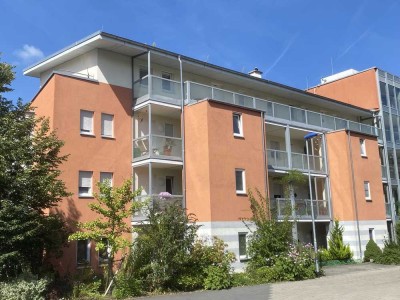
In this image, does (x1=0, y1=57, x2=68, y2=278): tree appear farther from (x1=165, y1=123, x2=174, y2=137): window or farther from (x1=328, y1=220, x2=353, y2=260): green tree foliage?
(x1=328, y1=220, x2=353, y2=260): green tree foliage

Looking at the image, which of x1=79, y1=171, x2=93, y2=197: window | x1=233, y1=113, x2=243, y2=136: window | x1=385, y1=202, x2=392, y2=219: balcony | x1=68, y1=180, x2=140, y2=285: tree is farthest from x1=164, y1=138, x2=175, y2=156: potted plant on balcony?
x1=385, y1=202, x2=392, y2=219: balcony

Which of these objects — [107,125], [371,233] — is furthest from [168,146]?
[371,233]

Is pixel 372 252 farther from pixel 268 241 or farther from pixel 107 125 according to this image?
pixel 107 125

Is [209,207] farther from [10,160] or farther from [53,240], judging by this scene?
[10,160]

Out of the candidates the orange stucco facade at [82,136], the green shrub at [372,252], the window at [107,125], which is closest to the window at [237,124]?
the orange stucco facade at [82,136]

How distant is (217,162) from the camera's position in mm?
22266

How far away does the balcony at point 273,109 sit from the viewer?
977 inches

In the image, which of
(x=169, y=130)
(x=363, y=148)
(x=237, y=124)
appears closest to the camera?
(x=237, y=124)

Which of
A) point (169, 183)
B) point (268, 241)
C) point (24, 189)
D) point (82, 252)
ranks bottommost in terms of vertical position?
point (82, 252)

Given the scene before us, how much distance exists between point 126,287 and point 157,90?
1101 centimetres

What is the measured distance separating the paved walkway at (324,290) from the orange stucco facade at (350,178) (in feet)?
27.3

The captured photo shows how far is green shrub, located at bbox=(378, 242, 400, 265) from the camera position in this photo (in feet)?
88.5

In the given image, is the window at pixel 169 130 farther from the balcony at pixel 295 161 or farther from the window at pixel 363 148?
the window at pixel 363 148

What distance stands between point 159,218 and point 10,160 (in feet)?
18.5
